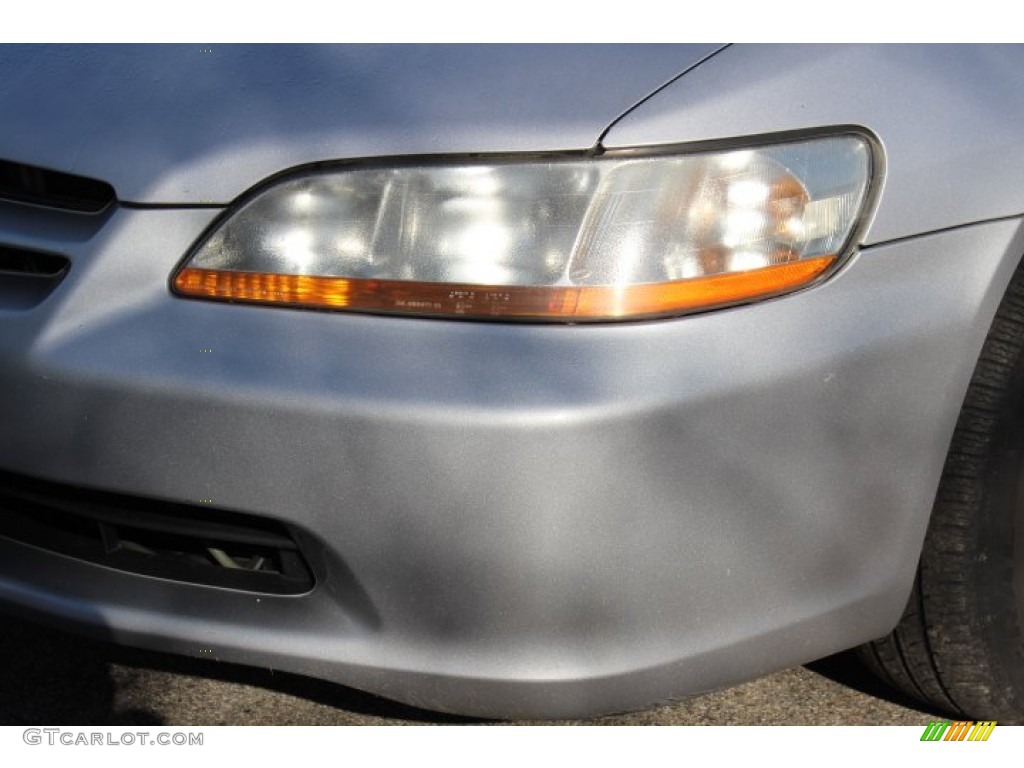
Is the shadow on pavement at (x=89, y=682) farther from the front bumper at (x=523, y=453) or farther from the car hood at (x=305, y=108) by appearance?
the car hood at (x=305, y=108)

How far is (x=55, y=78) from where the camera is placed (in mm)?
2043

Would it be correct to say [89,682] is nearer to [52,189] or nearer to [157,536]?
[157,536]

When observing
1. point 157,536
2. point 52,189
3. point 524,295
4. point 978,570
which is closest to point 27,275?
point 52,189

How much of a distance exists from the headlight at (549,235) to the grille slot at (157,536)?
305 mm

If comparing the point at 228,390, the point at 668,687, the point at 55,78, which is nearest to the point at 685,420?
the point at 668,687

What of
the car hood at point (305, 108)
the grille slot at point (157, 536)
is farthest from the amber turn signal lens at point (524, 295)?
the grille slot at point (157, 536)

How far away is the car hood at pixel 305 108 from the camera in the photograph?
185cm

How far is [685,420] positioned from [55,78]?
96cm

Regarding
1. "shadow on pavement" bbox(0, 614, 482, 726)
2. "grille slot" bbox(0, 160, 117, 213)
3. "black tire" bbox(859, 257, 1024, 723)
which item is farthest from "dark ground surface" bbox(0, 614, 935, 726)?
"grille slot" bbox(0, 160, 117, 213)

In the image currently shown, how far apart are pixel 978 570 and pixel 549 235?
2.64 feet

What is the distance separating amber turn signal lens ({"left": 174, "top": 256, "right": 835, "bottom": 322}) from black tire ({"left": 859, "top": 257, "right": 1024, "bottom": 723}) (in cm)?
32

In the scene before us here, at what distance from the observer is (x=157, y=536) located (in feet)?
6.88
